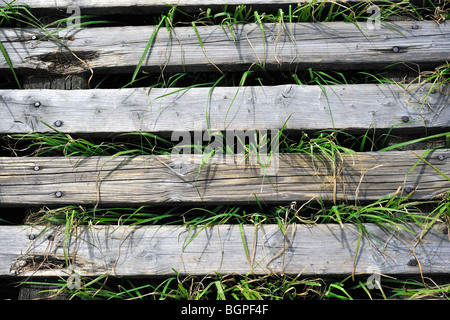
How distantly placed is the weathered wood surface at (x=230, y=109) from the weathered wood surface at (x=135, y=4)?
44 centimetres

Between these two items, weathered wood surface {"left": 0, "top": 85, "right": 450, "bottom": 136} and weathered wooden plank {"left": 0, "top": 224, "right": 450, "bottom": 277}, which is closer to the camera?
weathered wooden plank {"left": 0, "top": 224, "right": 450, "bottom": 277}

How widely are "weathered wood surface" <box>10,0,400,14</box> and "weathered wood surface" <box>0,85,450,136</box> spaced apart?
17.5 inches

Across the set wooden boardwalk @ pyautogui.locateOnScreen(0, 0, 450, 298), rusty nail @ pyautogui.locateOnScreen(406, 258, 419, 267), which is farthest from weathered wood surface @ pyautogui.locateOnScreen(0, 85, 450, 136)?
rusty nail @ pyautogui.locateOnScreen(406, 258, 419, 267)

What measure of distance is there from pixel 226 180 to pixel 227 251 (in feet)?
1.05

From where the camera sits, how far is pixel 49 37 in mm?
1956

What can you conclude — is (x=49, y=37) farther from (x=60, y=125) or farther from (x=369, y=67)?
(x=369, y=67)

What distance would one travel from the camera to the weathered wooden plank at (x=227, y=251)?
1.72m

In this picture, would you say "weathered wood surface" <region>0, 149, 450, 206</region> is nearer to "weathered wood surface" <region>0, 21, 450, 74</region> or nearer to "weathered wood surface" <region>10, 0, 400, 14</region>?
"weathered wood surface" <region>0, 21, 450, 74</region>

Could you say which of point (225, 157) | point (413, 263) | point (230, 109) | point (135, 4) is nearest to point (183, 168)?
point (225, 157)

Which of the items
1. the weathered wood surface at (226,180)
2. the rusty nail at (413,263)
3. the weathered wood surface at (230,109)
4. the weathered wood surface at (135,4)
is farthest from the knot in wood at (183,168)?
the rusty nail at (413,263)

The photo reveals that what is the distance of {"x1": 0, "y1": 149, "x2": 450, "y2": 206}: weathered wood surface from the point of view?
5.88ft

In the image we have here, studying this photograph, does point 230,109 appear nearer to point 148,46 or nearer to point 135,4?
point 148,46
